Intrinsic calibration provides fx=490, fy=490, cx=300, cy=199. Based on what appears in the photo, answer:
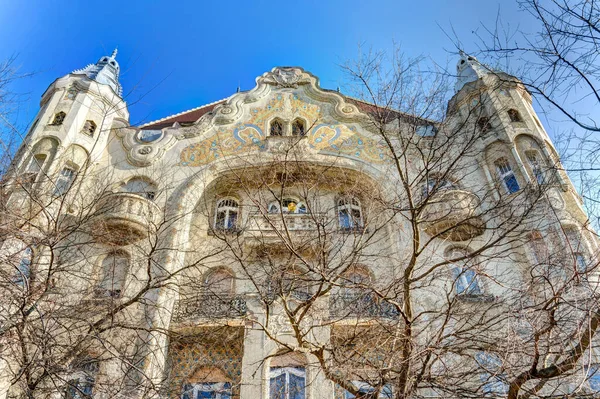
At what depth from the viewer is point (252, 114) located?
17125mm

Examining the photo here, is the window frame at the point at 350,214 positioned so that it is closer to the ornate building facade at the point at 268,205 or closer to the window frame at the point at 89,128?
the ornate building facade at the point at 268,205

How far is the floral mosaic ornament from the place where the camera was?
1564 cm

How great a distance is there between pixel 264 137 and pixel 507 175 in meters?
7.68

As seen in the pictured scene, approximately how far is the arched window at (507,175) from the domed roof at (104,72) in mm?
13360

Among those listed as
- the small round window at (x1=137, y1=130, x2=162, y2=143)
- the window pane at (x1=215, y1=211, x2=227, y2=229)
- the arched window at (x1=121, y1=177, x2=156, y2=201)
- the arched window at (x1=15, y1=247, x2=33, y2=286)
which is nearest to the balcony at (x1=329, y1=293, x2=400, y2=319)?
the arched window at (x1=15, y1=247, x2=33, y2=286)

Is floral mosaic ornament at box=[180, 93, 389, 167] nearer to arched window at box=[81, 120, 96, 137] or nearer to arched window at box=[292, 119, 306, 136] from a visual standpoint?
arched window at box=[292, 119, 306, 136]

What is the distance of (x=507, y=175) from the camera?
1468cm

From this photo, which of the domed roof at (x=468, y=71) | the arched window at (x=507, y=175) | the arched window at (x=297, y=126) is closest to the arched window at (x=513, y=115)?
the arched window at (x=507, y=175)

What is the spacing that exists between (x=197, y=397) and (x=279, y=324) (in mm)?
2352

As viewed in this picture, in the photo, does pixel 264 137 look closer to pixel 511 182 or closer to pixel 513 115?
pixel 511 182

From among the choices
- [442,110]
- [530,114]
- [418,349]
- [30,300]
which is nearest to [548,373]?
[418,349]

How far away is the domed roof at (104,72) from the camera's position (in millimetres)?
17920

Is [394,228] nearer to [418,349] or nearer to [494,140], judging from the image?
[494,140]

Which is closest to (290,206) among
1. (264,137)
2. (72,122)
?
(264,137)
